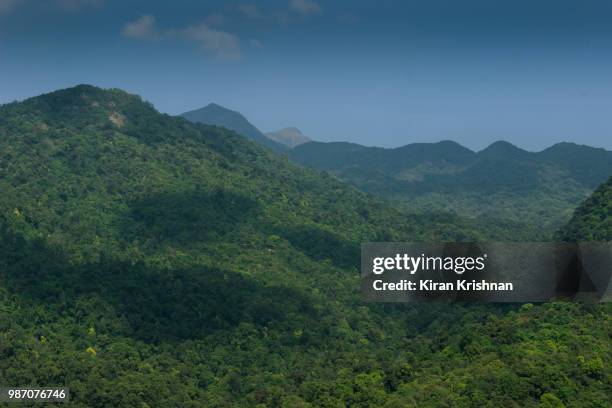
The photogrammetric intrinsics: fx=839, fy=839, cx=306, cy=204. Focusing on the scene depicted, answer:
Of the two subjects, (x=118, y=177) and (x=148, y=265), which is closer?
(x=148, y=265)

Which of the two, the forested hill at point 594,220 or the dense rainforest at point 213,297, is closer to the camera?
the dense rainforest at point 213,297

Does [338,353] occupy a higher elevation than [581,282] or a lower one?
lower

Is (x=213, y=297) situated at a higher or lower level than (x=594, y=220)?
lower

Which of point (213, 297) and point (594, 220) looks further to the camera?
point (594, 220)

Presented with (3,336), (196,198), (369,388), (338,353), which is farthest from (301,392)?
(196,198)

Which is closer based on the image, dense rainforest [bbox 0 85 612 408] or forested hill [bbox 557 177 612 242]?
dense rainforest [bbox 0 85 612 408]

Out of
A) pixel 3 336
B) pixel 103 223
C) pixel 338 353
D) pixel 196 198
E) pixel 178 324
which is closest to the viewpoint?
pixel 3 336

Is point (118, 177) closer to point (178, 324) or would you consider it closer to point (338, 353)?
point (178, 324)

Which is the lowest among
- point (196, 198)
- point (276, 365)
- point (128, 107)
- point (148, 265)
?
point (276, 365)
